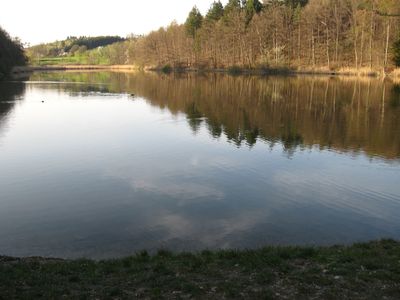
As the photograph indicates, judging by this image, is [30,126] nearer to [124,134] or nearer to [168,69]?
[124,134]

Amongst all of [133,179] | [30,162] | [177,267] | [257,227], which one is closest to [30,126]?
[30,162]

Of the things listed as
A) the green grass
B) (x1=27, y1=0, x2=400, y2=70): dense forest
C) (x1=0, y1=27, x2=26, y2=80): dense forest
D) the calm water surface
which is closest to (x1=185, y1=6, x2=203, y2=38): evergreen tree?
(x1=27, y1=0, x2=400, y2=70): dense forest

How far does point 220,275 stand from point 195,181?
9607 mm

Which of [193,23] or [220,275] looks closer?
[220,275]

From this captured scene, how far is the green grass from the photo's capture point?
759 cm

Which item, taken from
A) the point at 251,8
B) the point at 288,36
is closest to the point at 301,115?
the point at 288,36

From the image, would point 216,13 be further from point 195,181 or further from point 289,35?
point 195,181

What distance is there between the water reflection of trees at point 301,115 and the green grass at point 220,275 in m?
14.9

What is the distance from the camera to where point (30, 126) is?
3288cm

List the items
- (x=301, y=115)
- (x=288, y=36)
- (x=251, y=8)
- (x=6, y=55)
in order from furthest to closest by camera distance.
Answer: (x=251, y=8)
(x=288, y=36)
(x=6, y=55)
(x=301, y=115)

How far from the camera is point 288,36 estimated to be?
10356 cm

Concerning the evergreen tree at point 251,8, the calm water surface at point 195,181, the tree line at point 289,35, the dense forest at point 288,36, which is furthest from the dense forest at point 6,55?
the calm water surface at point 195,181

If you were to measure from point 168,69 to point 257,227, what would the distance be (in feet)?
400

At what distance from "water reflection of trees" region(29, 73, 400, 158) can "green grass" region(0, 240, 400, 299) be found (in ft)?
48.9
